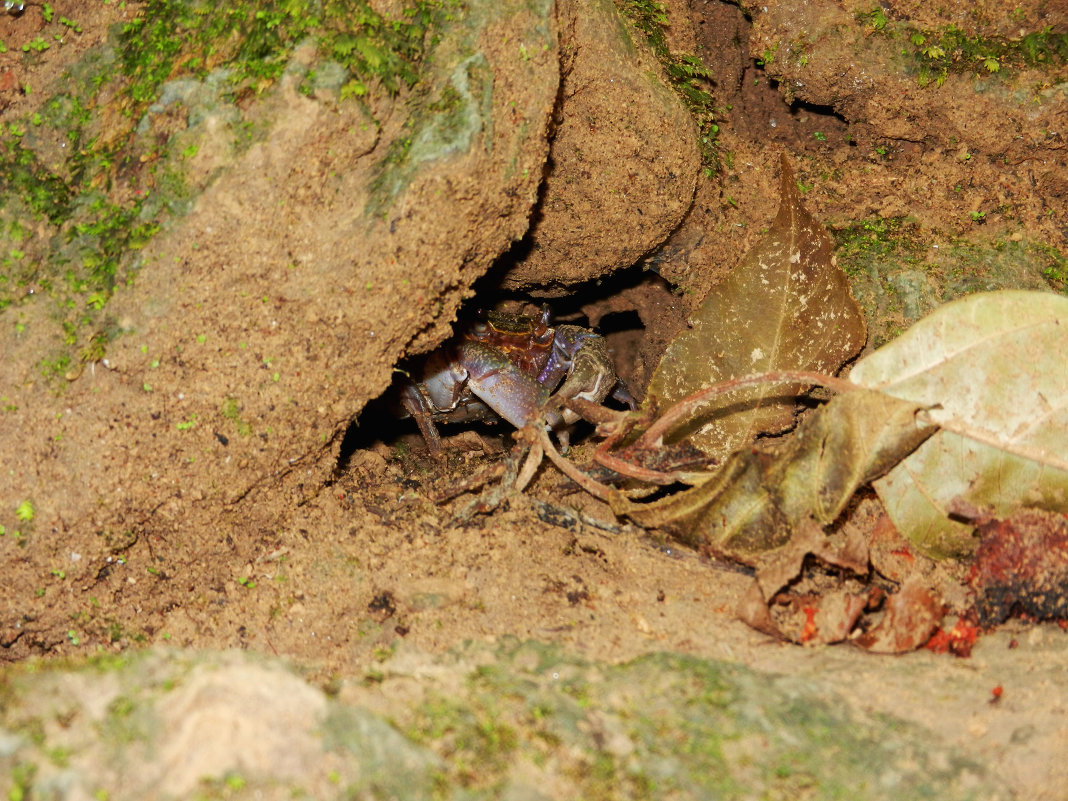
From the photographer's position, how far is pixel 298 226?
2.26m

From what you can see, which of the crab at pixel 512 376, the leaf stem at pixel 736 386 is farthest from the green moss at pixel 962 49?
the crab at pixel 512 376

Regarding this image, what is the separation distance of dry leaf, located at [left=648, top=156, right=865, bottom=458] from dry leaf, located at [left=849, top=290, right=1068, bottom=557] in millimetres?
711

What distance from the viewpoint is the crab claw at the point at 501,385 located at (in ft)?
12.7

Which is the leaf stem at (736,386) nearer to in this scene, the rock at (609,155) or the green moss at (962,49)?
the rock at (609,155)

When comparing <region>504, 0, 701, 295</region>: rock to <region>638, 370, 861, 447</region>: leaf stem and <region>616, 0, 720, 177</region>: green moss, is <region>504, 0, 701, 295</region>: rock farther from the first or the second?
<region>638, 370, 861, 447</region>: leaf stem

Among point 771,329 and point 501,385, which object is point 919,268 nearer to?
point 771,329

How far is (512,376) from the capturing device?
3934 mm

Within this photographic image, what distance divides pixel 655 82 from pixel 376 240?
4.52 feet

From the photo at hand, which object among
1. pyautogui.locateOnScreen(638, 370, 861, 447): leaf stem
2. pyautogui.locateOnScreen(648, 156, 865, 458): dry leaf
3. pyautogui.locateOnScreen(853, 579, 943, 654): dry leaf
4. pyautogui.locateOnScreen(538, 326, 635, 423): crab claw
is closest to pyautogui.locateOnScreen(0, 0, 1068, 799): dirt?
pyautogui.locateOnScreen(853, 579, 943, 654): dry leaf

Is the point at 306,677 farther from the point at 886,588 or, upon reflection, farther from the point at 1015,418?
the point at 1015,418

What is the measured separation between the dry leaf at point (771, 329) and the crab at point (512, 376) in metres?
0.66

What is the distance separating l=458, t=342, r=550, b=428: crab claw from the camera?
12.7 feet

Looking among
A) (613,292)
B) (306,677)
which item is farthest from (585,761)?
(613,292)

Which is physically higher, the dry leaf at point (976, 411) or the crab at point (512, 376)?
the dry leaf at point (976, 411)
